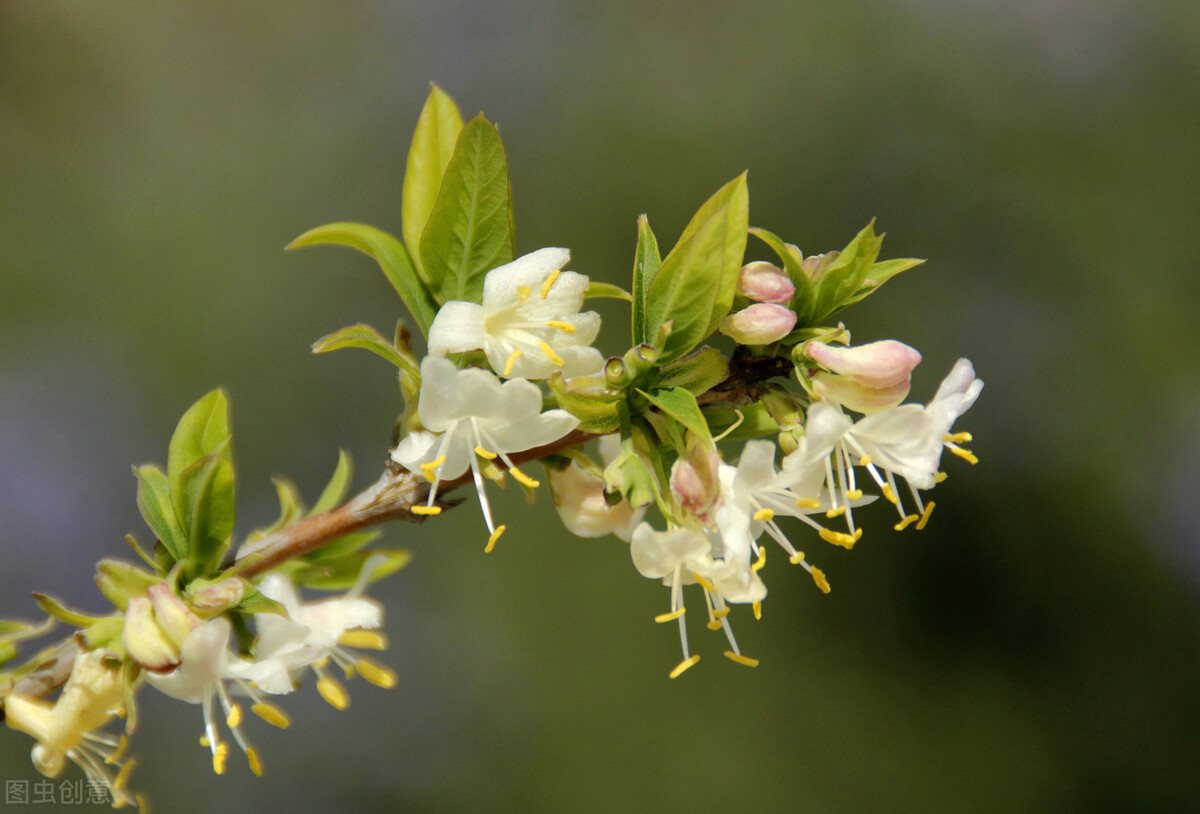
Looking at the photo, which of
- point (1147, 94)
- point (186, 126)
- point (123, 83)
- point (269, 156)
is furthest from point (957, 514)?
point (123, 83)

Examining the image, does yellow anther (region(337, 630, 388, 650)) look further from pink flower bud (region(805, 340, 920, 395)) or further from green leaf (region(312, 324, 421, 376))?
pink flower bud (region(805, 340, 920, 395))

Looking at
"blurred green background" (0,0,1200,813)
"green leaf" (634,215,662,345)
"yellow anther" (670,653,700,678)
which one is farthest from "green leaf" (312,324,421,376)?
"blurred green background" (0,0,1200,813)

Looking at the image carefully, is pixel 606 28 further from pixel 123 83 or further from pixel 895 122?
pixel 123 83

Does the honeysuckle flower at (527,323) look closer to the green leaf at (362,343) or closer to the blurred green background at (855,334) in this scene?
the green leaf at (362,343)

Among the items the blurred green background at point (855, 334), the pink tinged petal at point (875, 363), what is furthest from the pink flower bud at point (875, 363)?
the blurred green background at point (855, 334)

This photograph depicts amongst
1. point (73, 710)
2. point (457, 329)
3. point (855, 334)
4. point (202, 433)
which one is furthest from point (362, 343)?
point (855, 334)
